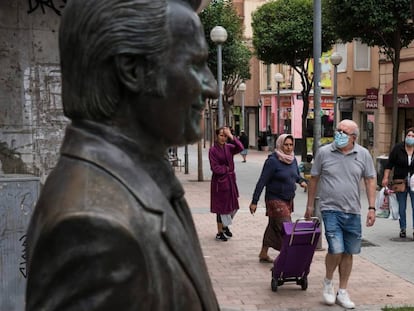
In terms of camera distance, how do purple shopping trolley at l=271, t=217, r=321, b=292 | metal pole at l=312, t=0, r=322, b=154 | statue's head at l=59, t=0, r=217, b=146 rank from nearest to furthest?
statue's head at l=59, t=0, r=217, b=146 → purple shopping trolley at l=271, t=217, r=321, b=292 → metal pole at l=312, t=0, r=322, b=154

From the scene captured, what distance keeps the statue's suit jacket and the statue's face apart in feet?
0.34

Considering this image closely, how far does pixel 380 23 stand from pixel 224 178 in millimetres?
9869

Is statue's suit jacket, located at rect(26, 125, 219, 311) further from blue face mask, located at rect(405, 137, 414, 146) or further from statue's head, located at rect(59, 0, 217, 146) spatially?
blue face mask, located at rect(405, 137, 414, 146)

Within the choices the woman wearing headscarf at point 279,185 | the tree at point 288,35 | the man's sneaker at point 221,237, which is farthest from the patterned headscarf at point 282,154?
the tree at point 288,35

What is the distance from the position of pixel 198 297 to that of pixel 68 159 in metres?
0.42

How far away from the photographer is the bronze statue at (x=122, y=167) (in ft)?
3.69

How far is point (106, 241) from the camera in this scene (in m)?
1.12

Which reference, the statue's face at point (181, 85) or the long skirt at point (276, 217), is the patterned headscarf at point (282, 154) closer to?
the long skirt at point (276, 217)

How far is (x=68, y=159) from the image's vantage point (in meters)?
1.27

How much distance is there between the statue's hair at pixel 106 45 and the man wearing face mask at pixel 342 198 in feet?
16.5

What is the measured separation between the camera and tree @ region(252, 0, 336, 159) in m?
25.3

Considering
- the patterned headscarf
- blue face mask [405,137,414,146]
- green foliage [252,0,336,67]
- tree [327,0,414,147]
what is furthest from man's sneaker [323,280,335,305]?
green foliage [252,0,336,67]

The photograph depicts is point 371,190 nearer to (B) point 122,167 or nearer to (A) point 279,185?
(A) point 279,185

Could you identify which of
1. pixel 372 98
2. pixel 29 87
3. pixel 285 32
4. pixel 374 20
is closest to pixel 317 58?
pixel 29 87
